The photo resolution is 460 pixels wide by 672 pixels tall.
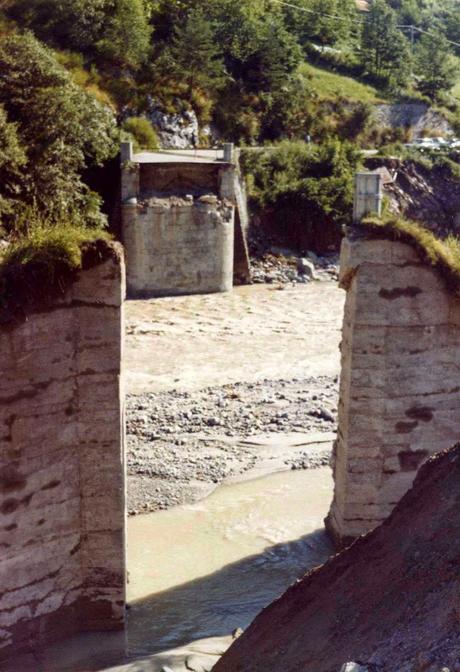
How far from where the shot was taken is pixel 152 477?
46.2ft

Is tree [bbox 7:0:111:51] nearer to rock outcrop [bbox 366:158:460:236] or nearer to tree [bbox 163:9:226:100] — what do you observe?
tree [bbox 163:9:226:100]

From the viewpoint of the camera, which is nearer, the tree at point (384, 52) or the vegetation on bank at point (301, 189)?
Result: the vegetation on bank at point (301, 189)

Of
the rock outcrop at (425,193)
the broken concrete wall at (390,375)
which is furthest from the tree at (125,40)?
the broken concrete wall at (390,375)

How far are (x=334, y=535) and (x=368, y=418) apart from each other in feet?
6.41

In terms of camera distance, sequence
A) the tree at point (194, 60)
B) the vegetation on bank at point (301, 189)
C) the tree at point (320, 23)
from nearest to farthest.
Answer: the vegetation on bank at point (301, 189), the tree at point (194, 60), the tree at point (320, 23)

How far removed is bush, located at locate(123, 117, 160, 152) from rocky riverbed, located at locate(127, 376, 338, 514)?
1439 centimetres

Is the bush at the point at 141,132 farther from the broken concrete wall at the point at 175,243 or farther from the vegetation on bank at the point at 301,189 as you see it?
the broken concrete wall at the point at 175,243

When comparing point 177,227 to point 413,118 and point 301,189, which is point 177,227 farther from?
point 413,118

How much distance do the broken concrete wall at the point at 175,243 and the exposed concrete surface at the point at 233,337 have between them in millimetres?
549

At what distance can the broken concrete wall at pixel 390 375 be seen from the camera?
10219mm

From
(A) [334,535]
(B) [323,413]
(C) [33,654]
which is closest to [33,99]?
(B) [323,413]

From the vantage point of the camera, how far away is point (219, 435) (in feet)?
51.3

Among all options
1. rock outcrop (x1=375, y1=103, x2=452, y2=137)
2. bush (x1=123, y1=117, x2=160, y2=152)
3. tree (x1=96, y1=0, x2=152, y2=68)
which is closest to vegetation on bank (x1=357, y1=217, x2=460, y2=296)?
bush (x1=123, y1=117, x2=160, y2=152)

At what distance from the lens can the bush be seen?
98.9ft
